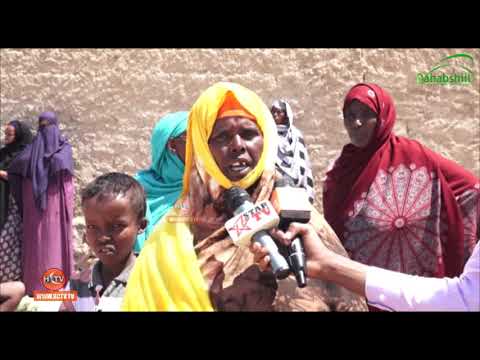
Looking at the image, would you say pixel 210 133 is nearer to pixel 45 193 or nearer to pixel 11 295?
pixel 45 193

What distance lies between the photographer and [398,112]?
4469 mm

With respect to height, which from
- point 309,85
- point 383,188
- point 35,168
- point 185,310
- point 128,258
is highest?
point 309,85

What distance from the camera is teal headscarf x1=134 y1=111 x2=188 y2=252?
431 cm

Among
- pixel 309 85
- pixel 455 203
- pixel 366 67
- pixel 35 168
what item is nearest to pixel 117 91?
pixel 35 168

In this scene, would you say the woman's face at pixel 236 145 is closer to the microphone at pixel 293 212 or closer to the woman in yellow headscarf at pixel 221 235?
the woman in yellow headscarf at pixel 221 235

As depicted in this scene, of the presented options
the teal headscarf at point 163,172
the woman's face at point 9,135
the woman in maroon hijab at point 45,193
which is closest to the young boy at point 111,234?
the teal headscarf at point 163,172

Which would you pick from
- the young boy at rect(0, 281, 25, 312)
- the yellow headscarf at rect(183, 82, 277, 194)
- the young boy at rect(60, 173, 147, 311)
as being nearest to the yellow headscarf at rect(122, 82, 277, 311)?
the yellow headscarf at rect(183, 82, 277, 194)

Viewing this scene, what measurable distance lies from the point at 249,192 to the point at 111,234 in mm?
698

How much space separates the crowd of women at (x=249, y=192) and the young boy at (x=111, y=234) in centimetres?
11

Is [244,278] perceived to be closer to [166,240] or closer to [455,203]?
[166,240]

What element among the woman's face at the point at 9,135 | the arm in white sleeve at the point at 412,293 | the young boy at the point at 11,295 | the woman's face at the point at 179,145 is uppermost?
the woman's face at the point at 9,135

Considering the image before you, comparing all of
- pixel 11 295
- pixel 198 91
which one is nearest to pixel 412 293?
pixel 198 91

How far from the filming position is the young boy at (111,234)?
3.90 m

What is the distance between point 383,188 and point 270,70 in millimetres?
929
